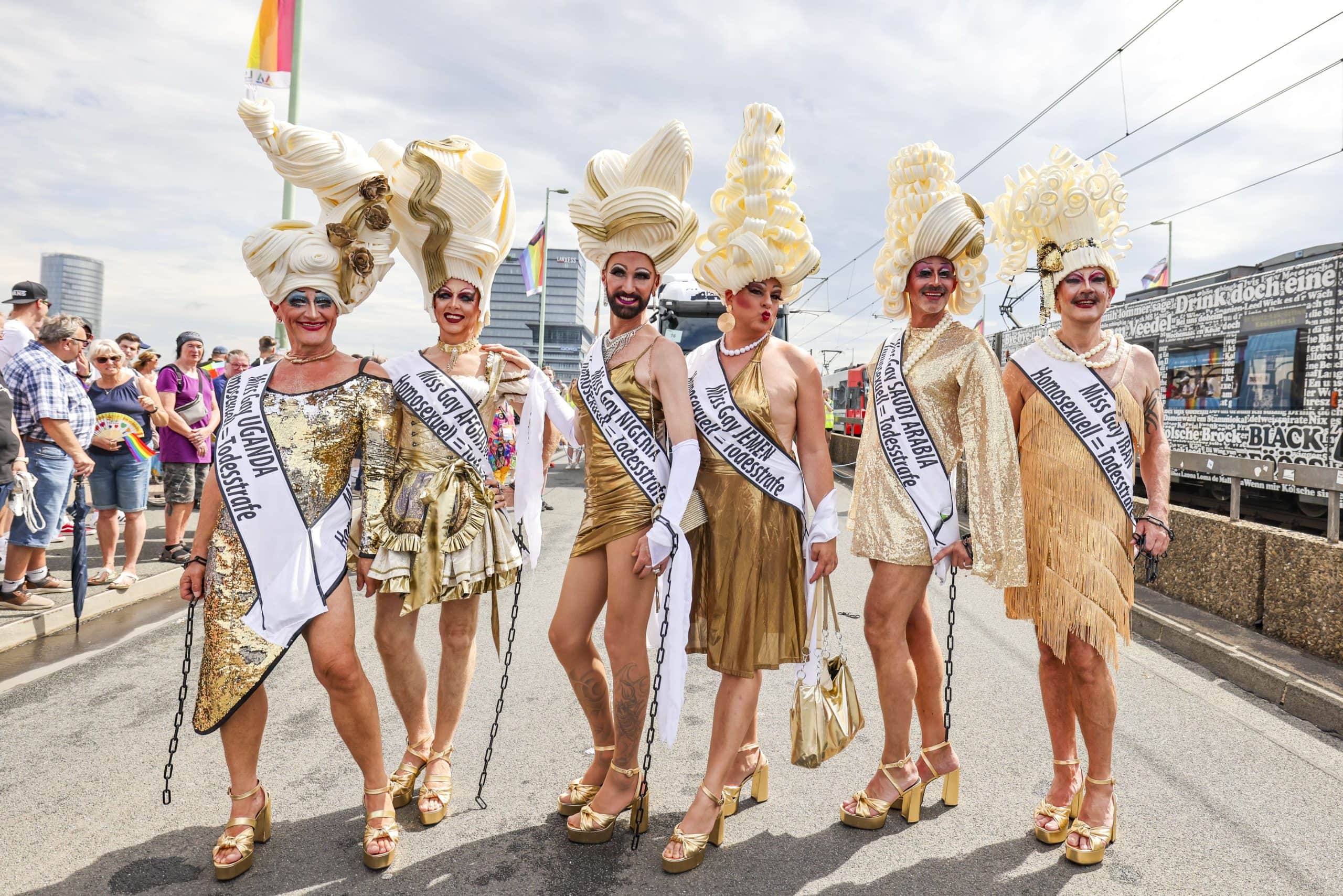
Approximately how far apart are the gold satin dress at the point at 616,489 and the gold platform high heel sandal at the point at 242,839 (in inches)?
49.7

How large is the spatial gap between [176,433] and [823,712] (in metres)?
6.17

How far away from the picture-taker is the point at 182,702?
2.65 meters

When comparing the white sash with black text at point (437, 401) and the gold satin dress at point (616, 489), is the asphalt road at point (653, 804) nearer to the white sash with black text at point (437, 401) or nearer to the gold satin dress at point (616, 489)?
the gold satin dress at point (616, 489)

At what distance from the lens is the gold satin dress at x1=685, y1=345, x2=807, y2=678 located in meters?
2.80

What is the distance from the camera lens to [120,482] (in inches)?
243

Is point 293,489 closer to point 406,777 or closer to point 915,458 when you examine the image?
point 406,777

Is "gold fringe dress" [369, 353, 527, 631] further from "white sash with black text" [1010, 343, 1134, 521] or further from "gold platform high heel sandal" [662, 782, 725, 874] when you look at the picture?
"white sash with black text" [1010, 343, 1134, 521]

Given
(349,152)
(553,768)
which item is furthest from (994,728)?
(349,152)

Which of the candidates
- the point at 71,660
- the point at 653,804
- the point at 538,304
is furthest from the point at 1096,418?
the point at 538,304

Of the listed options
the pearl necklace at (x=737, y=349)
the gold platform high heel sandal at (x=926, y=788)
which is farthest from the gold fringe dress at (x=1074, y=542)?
the pearl necklace at (x=737, y=349)

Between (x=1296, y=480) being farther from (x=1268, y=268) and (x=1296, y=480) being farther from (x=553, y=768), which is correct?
(x=1268, y=268)

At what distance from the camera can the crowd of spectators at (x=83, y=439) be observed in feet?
17.1

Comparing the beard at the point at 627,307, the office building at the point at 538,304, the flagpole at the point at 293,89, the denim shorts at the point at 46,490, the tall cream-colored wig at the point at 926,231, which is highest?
the office building at the point at 538,304

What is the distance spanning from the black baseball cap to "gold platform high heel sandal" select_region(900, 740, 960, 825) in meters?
6.04
